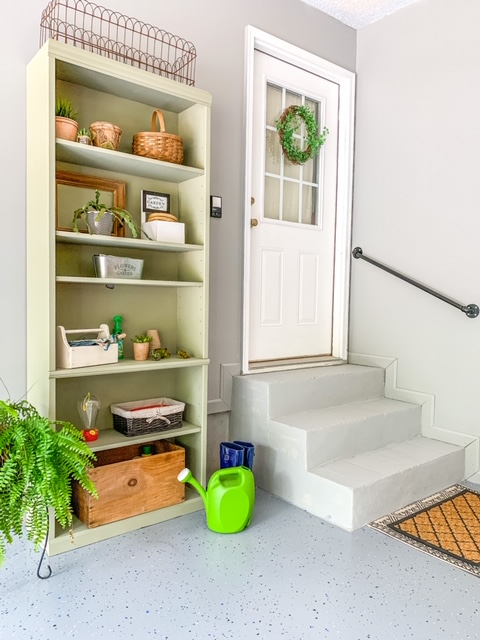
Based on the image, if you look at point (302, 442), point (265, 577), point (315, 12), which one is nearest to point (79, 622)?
point (265, 577)

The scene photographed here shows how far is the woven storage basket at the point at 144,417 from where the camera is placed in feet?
7.27

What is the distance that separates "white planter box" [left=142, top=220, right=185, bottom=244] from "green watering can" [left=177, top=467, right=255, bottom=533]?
1061 mm

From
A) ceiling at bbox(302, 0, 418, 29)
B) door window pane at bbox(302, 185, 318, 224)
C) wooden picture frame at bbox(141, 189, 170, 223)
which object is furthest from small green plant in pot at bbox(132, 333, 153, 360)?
ceiling at bbox(302, 0, 418, 29)

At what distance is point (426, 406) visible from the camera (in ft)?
9.89

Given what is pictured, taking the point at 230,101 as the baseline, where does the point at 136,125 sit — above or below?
below

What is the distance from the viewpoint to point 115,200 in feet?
7.72

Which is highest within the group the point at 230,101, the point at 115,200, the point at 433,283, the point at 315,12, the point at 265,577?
the point at 315,12

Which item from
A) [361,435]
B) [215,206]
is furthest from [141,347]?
[361,435]

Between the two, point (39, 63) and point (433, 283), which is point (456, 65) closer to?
point (433, 283)

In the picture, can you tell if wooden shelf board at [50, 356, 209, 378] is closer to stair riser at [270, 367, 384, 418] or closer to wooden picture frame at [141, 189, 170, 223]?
stair riser at [270, 367, 384, 418]

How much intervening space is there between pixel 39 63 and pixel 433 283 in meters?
2.36

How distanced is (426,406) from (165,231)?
1904mm

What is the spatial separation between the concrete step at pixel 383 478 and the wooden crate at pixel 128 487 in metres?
0.67

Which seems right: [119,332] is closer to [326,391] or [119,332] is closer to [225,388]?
[225,388]
